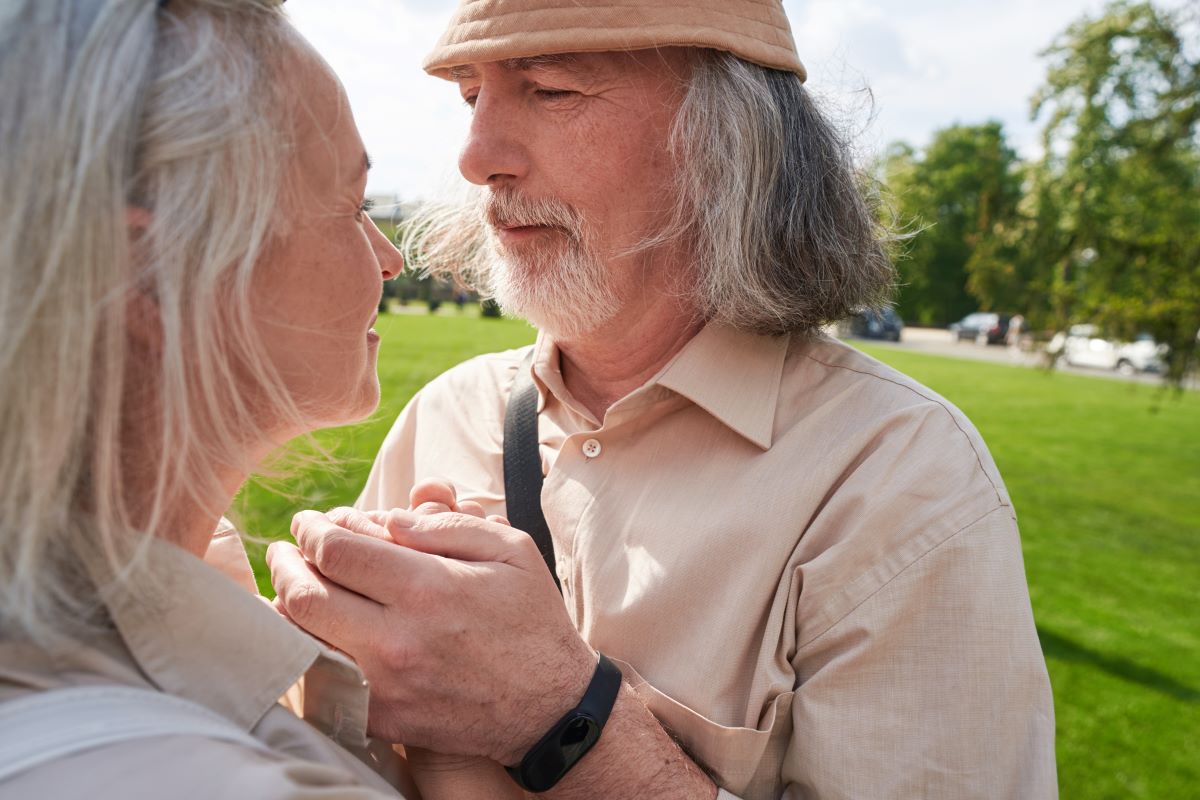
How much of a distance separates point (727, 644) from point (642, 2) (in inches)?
59.7

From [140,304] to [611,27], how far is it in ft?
4.90

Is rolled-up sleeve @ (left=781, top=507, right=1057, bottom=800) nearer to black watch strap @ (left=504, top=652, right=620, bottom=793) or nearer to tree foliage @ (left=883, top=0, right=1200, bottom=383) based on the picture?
black watch strap @ (left=504, top=652, right=620, bottom=793)

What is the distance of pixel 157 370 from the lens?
1225mm

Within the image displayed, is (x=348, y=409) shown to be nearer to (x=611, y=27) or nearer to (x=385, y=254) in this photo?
(x=385, y=254)

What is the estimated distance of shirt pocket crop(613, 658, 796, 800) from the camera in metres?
1.91

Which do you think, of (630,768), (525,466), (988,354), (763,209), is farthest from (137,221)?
(988,354)

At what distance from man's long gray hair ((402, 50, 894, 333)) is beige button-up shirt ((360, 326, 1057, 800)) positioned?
0.13 metres

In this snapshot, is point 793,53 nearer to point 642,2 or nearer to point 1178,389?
point 642,2

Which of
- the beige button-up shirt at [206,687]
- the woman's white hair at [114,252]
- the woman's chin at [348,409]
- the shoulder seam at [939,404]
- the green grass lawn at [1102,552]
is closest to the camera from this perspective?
the beige button-up shirt at [206,687]

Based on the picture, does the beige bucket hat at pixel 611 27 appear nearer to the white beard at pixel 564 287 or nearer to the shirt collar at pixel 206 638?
the white beard at pixel 564 287

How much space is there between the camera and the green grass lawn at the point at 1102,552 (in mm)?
5230

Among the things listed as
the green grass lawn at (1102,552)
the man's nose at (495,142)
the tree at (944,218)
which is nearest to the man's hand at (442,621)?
the green grass lawn at (1102,552)

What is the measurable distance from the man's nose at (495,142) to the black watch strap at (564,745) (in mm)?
1354

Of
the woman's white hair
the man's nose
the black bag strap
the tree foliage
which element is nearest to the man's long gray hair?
the man's nose
